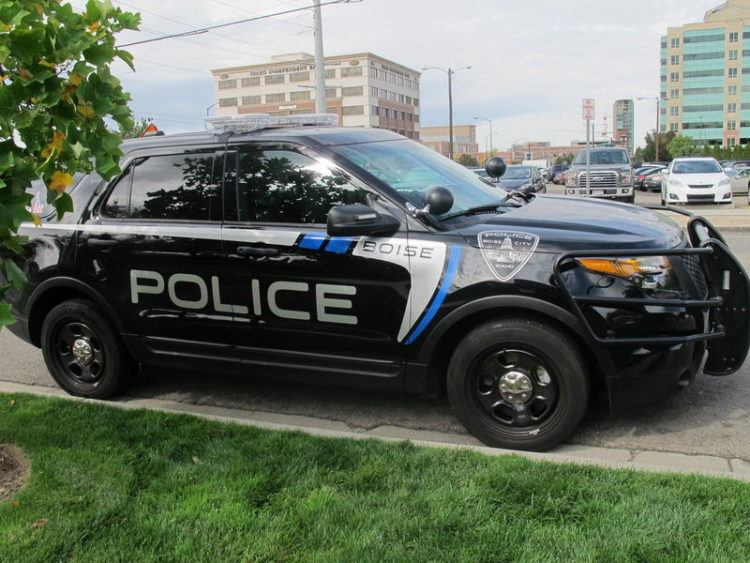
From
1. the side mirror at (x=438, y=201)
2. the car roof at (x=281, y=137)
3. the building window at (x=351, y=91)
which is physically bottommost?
the side mirror at (x=438, y=201)

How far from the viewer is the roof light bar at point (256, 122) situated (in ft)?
15.1

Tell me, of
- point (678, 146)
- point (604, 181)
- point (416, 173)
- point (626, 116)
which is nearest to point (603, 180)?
point (604, 181)

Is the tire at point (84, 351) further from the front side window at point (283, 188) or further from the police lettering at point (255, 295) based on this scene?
the front side window at point (283, 188)

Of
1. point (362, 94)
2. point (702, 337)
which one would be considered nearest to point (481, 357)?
point (702, 337)

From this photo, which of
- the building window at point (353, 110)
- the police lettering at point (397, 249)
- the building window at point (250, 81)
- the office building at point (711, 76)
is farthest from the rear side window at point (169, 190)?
the office building at point (711, 76)

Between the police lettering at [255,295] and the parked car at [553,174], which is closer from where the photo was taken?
the police lettering at [255,295]

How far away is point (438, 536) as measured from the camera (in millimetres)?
2750

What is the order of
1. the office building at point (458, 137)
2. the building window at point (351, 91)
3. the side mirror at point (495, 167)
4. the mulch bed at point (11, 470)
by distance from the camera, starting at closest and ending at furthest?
the mulch bed at point (11, 470) → the side mirror at point (495, 167) → the building window at point (351, 91) → the office building at point (458, 137)

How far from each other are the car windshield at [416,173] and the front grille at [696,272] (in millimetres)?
1203

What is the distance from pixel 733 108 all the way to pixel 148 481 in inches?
5659

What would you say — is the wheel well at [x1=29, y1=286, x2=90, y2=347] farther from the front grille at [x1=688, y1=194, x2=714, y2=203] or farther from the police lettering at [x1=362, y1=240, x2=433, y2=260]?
the front grille at [x1=688, y1=194, x2=714, y2=203]

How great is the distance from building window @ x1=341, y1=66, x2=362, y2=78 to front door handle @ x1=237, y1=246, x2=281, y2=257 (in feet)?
328

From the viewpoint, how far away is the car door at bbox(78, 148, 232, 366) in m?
4.31

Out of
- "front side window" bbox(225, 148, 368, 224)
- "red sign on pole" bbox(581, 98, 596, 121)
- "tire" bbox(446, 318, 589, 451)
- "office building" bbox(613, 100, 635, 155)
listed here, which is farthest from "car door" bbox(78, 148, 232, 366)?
"office building" bbox(613, 100, 635, 155)
